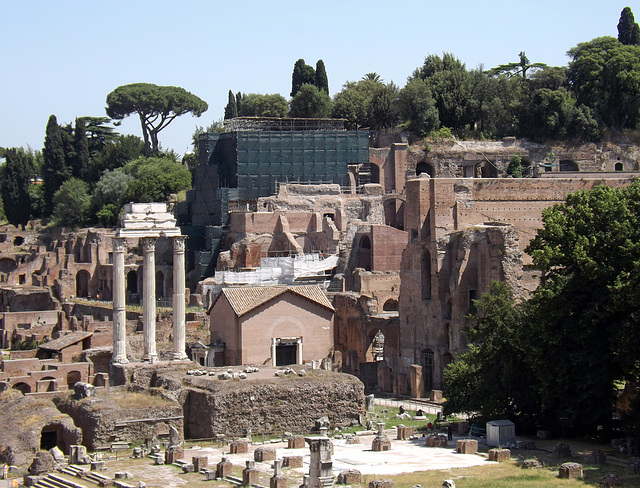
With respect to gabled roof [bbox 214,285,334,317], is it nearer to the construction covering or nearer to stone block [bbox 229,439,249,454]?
stone block [bbox 229,439,249,454]

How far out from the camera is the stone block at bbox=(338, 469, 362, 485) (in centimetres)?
2933

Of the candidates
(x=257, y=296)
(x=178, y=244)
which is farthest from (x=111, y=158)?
(x=178, y=244)

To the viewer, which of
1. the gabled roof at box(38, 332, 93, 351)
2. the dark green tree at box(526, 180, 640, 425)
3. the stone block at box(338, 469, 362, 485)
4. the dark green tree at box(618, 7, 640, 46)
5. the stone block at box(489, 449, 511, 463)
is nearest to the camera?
the stone block at box(338, 469, 362, 485)

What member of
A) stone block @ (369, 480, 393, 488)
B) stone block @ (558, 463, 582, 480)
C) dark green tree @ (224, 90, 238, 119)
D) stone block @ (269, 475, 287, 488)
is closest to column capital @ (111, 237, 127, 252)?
stone block @ (269, 475, 287, 488)

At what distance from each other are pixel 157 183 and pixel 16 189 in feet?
48.4

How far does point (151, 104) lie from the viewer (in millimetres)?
94625

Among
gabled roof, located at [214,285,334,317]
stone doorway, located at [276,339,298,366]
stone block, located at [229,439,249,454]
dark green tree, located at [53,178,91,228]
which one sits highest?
dark green tree, located at [53,178,91,228]

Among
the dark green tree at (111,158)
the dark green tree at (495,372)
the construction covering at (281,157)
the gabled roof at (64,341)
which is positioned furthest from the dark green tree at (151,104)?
the dark green tree at (495,372)

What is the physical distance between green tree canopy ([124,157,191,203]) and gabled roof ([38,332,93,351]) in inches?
943

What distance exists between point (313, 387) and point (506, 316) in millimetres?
6427

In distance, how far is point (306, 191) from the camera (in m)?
69.9

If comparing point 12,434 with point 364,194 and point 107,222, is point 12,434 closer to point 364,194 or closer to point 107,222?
point 364,194

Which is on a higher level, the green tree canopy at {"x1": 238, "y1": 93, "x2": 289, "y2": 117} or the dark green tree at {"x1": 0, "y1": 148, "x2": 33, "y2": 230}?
the green tree canopy at {"x1": 238, "y1": 93, "x2": 289, "y2": 117}

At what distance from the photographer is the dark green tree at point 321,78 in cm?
8562
